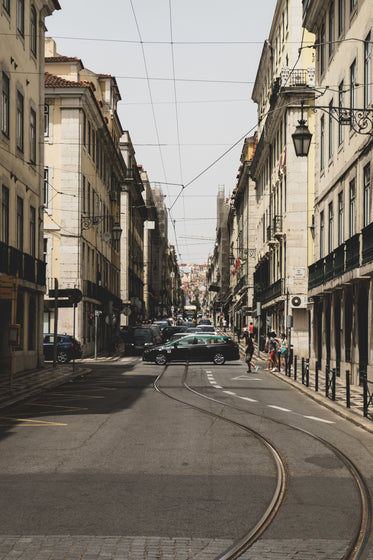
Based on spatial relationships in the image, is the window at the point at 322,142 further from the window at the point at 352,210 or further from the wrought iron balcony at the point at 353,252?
the wrought iron balcony at the point at 353,252

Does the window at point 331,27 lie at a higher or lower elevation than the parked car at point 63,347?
higher

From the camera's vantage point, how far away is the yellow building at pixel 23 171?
30.8m

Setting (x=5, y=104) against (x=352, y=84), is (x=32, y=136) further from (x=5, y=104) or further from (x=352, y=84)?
(x=352, y=84)

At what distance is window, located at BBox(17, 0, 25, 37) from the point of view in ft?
108

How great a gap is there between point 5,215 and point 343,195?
464 inches

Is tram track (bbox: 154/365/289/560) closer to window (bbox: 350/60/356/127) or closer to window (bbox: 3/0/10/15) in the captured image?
window (bbox: 350/60/356/127)

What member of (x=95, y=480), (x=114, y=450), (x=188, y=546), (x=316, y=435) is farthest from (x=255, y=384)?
(x=188, y=546)

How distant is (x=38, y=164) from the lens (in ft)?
121

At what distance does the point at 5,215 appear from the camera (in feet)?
102

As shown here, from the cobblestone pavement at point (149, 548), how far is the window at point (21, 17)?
93.5ft

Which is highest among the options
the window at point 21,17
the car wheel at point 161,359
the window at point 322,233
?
the window at point 21,17

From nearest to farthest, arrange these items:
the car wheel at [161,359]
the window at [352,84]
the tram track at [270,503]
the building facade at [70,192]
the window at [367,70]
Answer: the tram track at [270,503] < the window at [367,70] < the window at [352,84] < the car wheel at [161,359] < the building facade at [70,192]

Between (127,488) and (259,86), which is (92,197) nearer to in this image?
(259,86)

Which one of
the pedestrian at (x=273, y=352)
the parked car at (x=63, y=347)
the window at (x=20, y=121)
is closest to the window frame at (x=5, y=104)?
the window at (x=20, y=121)
